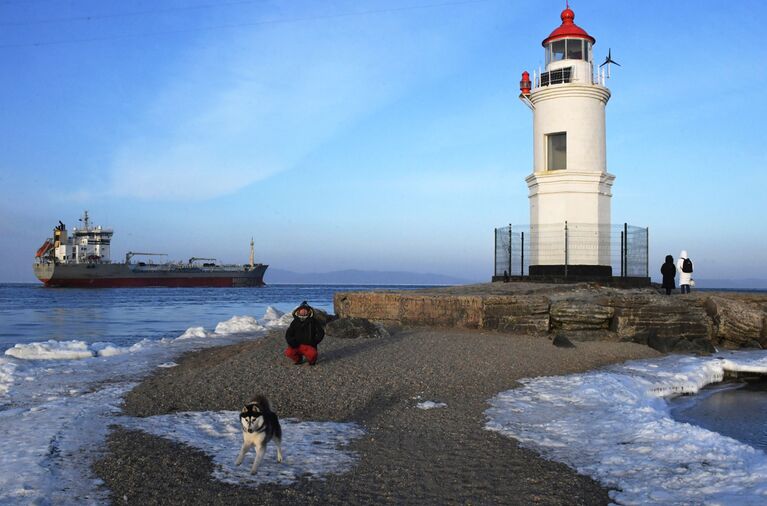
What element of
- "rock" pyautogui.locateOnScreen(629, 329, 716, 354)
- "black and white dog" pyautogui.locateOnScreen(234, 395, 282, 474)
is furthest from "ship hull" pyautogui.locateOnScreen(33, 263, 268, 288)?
"black and white dog" pyautogui.locateOnScreen(234, 395, 282, 474)

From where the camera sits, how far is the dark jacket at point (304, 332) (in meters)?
7.90

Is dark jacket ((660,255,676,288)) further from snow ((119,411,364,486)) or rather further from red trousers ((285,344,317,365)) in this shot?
snow ((119,411,364,486))

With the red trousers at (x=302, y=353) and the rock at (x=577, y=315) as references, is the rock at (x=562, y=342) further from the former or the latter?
the red trousers at (x=302, y=353)

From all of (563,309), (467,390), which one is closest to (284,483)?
(467,390)

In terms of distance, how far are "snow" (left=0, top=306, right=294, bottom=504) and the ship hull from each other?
6045 centimetres

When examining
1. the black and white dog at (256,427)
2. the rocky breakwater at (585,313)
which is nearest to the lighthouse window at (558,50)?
the rocky breakwater at (585,313)

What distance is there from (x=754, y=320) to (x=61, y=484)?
13.5 metres

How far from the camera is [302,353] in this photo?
8070mm

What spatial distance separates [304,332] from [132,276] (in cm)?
6786

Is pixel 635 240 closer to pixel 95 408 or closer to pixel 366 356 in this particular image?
pixel 366 356

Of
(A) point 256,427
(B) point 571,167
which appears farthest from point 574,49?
(A) point 256,427

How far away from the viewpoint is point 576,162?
1569 cm

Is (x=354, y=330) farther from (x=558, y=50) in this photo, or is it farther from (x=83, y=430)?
(x=558, y=50)

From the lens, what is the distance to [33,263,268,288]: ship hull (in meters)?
67.7
